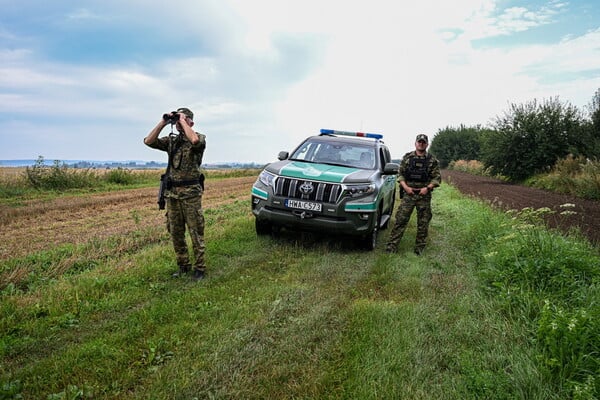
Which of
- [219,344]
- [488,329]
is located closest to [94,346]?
[219,344]

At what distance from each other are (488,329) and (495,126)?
24275 millimetres

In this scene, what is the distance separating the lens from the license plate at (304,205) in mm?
6078

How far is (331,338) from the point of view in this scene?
345cm

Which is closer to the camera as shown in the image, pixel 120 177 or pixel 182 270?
pixel 182 270

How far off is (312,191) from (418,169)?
2.04 metres

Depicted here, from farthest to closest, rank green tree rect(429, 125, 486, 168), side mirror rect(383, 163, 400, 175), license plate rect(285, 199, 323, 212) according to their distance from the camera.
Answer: green tree rect(429, 125, 486, 168)
side mirror rect(383, 163, 400, 175)
license plate rect(285, 199, 323, 212)

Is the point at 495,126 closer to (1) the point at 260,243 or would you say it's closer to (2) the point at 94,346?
(1) the point at 260,243

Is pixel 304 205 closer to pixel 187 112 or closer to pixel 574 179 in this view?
pixel 187 112

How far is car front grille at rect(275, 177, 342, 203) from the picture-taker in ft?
20.1

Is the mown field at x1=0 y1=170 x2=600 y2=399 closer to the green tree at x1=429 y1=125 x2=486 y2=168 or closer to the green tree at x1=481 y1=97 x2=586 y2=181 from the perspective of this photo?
the green tree at x1=481 y1=97 x2=586 y2=181

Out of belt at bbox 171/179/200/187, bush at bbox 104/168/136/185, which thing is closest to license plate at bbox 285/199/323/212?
belt at bbox 171/179/200/187

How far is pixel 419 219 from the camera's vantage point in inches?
269

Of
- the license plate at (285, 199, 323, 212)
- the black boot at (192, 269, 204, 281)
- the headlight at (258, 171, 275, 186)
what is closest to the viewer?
the black boot at (192, 269, 204, 281)

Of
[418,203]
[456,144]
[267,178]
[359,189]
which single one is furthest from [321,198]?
[456,144]
